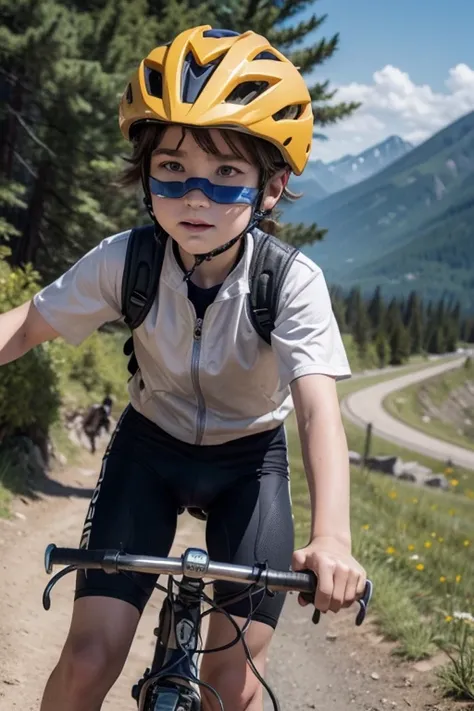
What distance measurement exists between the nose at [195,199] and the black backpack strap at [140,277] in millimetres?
322

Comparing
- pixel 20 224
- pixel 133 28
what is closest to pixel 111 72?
pixel 133 28

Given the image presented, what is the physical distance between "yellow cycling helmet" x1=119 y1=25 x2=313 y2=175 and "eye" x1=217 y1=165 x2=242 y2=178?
0.13m

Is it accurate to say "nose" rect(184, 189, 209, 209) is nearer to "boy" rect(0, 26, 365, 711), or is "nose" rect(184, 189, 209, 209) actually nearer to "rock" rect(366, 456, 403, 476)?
"boy" rect(0, 26, 365, 711)

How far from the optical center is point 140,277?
9.13 feet

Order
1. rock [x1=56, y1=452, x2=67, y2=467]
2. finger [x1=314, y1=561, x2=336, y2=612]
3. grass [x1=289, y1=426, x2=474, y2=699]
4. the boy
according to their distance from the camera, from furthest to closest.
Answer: rock [x1=56, y1=452, x2=67, y2=467] → grass [x1=289, y1=426, x2=474, y2=699] → the boy → finger [x1=314, y1=561, x2=336, y2=612]

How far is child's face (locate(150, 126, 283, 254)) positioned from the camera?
255 centimetres

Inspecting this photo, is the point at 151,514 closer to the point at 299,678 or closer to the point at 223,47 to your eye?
the point at 223,47

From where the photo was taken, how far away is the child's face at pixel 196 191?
8.36 ft

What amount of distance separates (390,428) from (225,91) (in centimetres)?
5584

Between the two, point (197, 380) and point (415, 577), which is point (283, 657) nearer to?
point (415, 577)

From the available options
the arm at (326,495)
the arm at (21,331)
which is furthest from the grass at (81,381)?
the arm at (326,495)

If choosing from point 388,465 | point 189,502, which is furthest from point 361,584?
point 388,465

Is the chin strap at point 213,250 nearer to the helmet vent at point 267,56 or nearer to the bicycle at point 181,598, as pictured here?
the helmet vent at point 267,56

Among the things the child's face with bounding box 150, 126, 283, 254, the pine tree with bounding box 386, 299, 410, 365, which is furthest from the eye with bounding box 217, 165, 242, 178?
the pine tree with bounding box 386, 299, 410, 365
